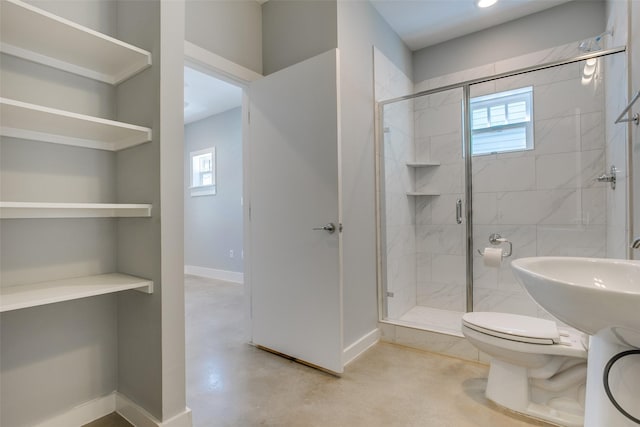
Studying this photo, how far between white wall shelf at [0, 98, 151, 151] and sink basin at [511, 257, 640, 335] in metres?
1.57

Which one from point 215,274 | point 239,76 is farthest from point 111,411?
point 215,274

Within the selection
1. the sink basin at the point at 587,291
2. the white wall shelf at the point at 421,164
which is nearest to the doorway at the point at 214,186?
the white wall shelf at the point at 421,164

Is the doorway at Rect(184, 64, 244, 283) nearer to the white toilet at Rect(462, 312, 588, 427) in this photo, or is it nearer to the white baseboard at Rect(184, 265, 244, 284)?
the white baseboard at Rect(184, 265, 244, 284)

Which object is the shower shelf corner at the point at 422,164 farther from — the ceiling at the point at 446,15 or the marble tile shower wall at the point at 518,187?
the ceiling at the point at 446,15

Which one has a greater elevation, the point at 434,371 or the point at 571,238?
the point at 571,238

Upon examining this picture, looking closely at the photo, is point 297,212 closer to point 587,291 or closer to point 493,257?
point 493,257

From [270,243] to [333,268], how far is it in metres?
0.57

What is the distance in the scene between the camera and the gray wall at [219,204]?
481 cm

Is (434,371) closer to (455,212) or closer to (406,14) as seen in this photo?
(455,212)

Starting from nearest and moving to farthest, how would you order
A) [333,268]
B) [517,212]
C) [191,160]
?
[333,268], [517,212], [191,160]

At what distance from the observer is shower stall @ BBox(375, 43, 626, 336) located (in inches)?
91.1

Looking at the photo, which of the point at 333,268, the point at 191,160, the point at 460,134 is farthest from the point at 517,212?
the point at 191,160

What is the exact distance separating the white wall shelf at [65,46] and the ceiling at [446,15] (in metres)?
1.94

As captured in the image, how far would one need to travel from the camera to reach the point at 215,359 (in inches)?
87.4
